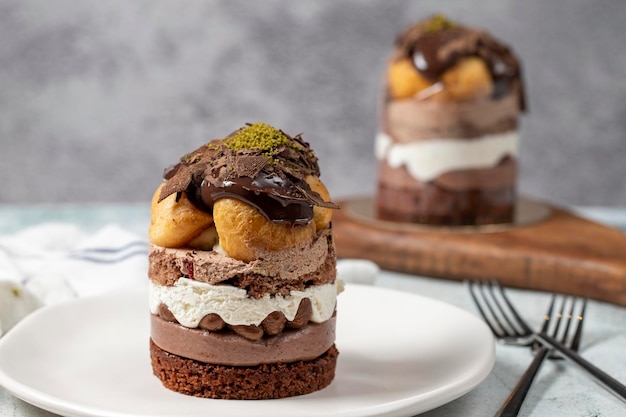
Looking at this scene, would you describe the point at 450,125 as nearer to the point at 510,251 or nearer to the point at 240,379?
the point at 510,251

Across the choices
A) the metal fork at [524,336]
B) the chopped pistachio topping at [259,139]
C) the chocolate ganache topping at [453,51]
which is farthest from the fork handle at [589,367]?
the chocolate ganache topping at [453,51]

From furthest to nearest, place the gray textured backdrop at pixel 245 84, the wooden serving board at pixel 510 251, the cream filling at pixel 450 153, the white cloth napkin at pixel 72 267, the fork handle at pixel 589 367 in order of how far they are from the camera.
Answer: the gray textured backdrop at pixel 245 84
the cream filling at pixel 450 153
the wooden serving board at pixel 510 251
the white cloth napkin at pixel 72 267
the fork handle at pixel 589 367

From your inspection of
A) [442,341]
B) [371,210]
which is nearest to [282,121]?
[371,210]

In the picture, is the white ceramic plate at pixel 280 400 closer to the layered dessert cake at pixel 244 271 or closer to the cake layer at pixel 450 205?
the layered dessert cake at pixel 244 271

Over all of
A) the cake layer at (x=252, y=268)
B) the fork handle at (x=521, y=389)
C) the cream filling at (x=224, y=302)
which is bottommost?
the fork handle at (x=521, y=389)

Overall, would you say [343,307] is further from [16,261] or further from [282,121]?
[282,121]
